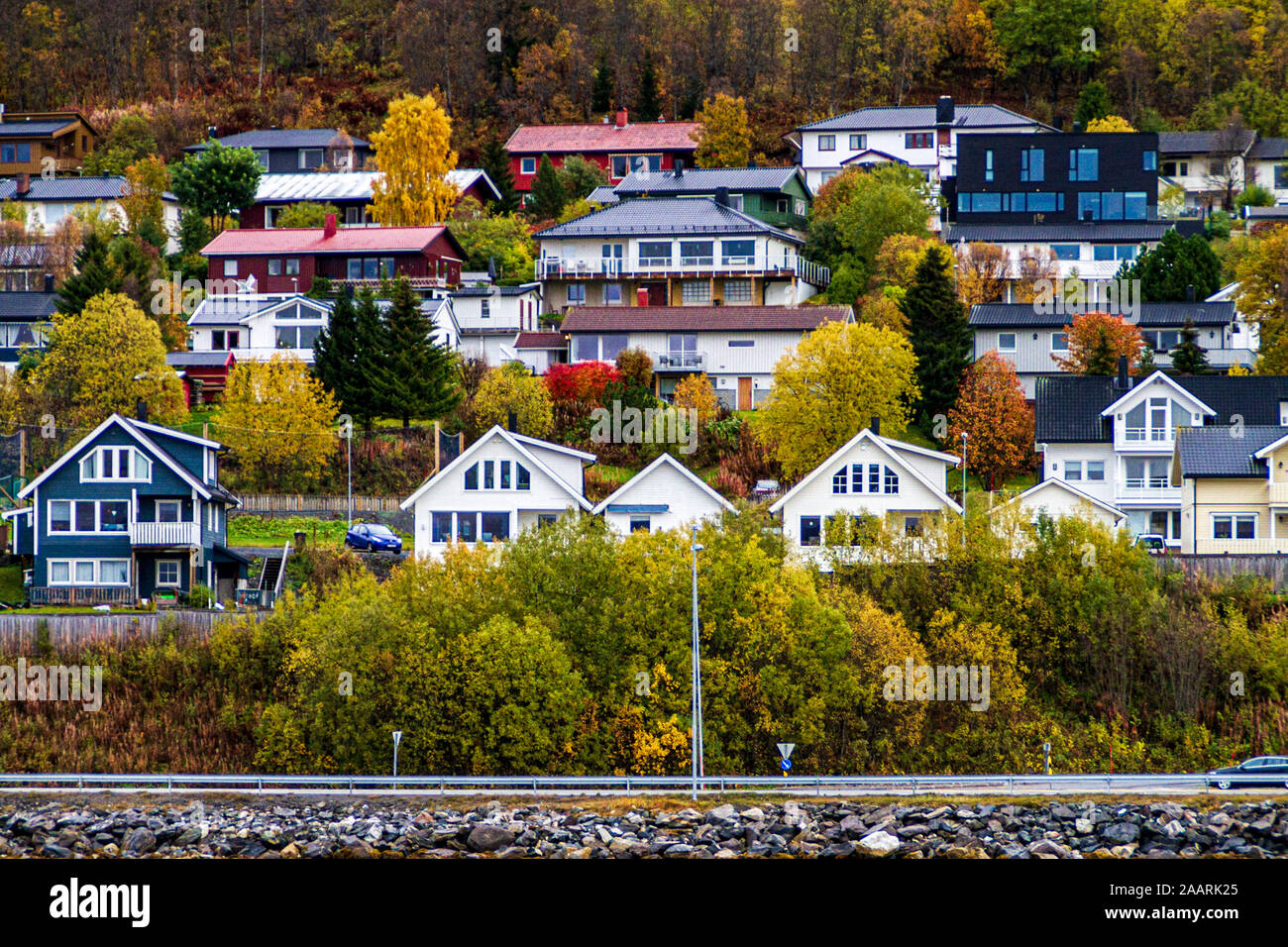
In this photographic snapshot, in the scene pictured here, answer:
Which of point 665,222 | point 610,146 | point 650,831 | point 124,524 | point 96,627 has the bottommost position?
point 650,831

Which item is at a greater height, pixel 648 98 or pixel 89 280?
pixel 648 98

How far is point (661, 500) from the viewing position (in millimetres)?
58000

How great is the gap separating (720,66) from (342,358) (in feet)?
224

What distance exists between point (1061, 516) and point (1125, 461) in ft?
37.4

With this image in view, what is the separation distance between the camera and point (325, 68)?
143m

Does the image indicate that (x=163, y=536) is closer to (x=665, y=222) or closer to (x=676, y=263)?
(x=676, y=263)

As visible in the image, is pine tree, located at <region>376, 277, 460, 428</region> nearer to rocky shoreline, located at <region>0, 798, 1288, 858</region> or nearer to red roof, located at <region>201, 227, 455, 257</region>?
red roof, located at <region>201, 227, 455, 257</region>

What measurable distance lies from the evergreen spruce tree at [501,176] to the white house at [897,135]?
53.6 feet

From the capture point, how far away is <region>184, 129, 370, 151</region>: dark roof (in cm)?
11762

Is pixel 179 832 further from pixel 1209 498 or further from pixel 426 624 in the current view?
pixel 1209 498

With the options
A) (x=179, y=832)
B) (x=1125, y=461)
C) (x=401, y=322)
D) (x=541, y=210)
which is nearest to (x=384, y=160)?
(x=541, y=210)

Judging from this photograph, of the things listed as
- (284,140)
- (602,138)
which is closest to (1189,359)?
(602,138)

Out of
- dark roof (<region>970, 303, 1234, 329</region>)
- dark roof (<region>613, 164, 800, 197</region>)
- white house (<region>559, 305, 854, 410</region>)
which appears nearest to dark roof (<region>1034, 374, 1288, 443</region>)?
dark roof (<region>970, 303, 1234, 329</region>)

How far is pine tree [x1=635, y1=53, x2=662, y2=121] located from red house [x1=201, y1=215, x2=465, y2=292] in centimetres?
3680
